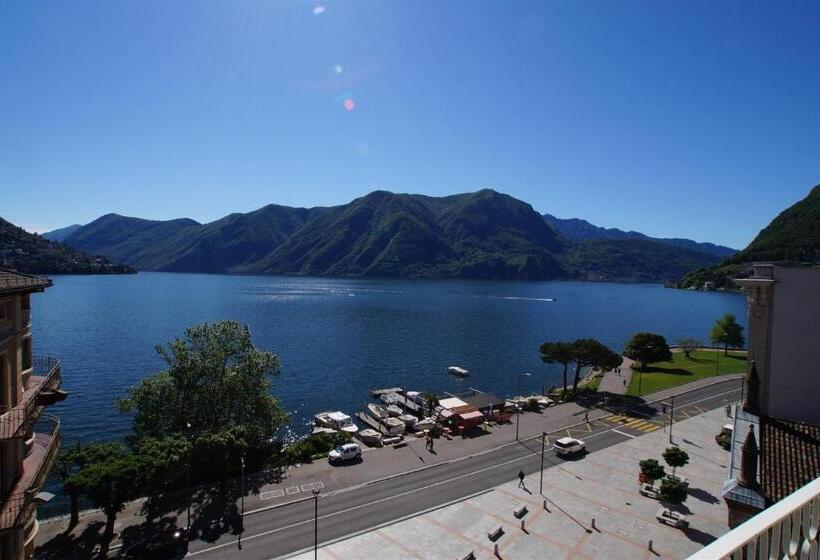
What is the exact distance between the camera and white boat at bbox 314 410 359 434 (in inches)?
2121

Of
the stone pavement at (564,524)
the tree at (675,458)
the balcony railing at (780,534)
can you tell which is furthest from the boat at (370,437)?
the balcony railing at (780,534)

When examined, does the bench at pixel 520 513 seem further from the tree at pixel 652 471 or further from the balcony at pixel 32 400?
the balcony at pixel 32 400

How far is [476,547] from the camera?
26.8 m

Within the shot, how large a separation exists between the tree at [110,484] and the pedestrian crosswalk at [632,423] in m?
43.6

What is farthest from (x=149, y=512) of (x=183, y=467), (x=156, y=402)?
(x=156, y=402)

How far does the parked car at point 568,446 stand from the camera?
133 ft

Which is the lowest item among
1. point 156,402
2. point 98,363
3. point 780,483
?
point 98,363

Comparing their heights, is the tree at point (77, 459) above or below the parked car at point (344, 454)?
above

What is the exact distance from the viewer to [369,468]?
38.7 m

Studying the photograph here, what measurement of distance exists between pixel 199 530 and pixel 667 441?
39.5m

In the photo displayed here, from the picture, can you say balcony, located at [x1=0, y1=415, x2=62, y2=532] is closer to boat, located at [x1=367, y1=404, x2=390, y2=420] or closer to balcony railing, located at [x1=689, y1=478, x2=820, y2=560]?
balcony railing, located at [x1=689, y1=478, x2=820, y2=560]

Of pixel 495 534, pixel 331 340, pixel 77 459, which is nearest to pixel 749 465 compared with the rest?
pixel 495 534

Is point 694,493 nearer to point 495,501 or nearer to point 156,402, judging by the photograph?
point 495,501

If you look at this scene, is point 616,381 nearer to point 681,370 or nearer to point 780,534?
point 681,370
